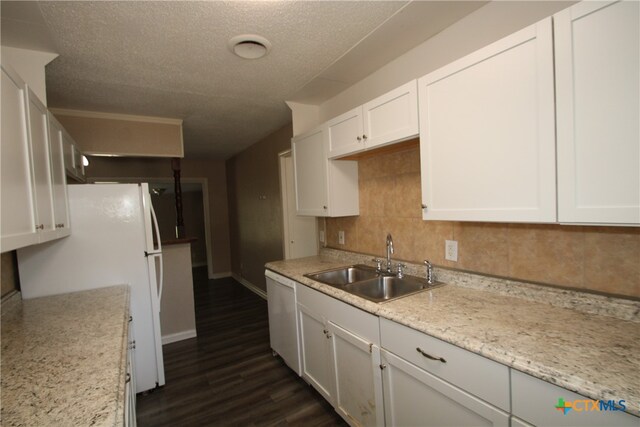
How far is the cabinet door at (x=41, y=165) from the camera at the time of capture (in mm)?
1364

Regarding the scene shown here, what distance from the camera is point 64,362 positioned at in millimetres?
1110

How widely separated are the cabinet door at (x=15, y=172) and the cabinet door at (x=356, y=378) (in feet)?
5.08

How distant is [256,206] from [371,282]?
10.1ft

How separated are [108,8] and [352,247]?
7.34 ft

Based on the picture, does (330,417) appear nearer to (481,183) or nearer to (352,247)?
(352,247)

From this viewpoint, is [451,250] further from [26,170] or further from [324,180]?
[26,170]

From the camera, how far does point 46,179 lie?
1546 millimetres

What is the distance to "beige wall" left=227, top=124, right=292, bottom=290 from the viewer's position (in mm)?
4051

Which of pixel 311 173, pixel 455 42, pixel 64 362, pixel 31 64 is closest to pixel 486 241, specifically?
pixel 455 42

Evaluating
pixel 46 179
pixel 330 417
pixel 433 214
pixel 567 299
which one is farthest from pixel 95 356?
pixel 567 299

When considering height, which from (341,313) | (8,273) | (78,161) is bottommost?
(341,313)

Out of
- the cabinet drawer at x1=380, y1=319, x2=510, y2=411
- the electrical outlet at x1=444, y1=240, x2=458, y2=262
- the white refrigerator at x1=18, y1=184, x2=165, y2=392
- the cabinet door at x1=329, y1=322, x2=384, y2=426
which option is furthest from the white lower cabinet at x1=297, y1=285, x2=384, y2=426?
the white refrigerator at x1=18, y1=184, x2=165, y2=392

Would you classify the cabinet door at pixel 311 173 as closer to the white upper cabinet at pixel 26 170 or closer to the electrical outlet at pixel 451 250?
the electrical outlet at pixel 451 250

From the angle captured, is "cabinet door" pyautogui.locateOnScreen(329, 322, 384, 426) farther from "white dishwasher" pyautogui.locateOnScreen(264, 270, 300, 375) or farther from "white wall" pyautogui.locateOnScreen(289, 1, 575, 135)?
"white wall" pyautogui.locateOnScreen(289, 1, 575, 135)
